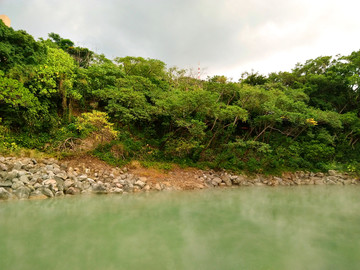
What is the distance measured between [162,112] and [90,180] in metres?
4.74

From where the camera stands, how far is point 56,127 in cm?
894

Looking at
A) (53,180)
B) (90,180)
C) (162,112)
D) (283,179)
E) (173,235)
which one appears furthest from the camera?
(283,179)

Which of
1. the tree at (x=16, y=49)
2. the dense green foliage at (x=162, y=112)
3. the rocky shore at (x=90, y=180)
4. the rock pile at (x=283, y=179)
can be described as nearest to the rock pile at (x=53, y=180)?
the rocky shore at (x=90, y=180)

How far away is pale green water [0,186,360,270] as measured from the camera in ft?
8.98

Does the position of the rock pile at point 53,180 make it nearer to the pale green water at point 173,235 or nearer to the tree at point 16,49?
the pale green water at point 173,235

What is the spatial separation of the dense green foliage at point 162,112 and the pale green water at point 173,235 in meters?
4.18

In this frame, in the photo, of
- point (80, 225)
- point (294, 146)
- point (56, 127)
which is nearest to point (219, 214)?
point (80, 225)

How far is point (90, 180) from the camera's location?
7.07 metres

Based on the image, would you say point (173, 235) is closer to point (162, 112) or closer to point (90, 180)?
point (90, 180)

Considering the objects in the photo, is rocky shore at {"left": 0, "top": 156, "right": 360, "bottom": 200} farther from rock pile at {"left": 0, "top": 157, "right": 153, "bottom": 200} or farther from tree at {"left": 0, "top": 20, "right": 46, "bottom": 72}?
tree at {"left": 0, "top": 20, "right": 46, "bottom": 72}

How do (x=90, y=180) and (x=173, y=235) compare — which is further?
(x=90, y=180)

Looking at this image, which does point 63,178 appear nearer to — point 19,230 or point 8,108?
point 19,230

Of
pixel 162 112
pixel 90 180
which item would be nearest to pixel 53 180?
pixel 90 180

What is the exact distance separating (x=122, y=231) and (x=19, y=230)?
1.74 meters
